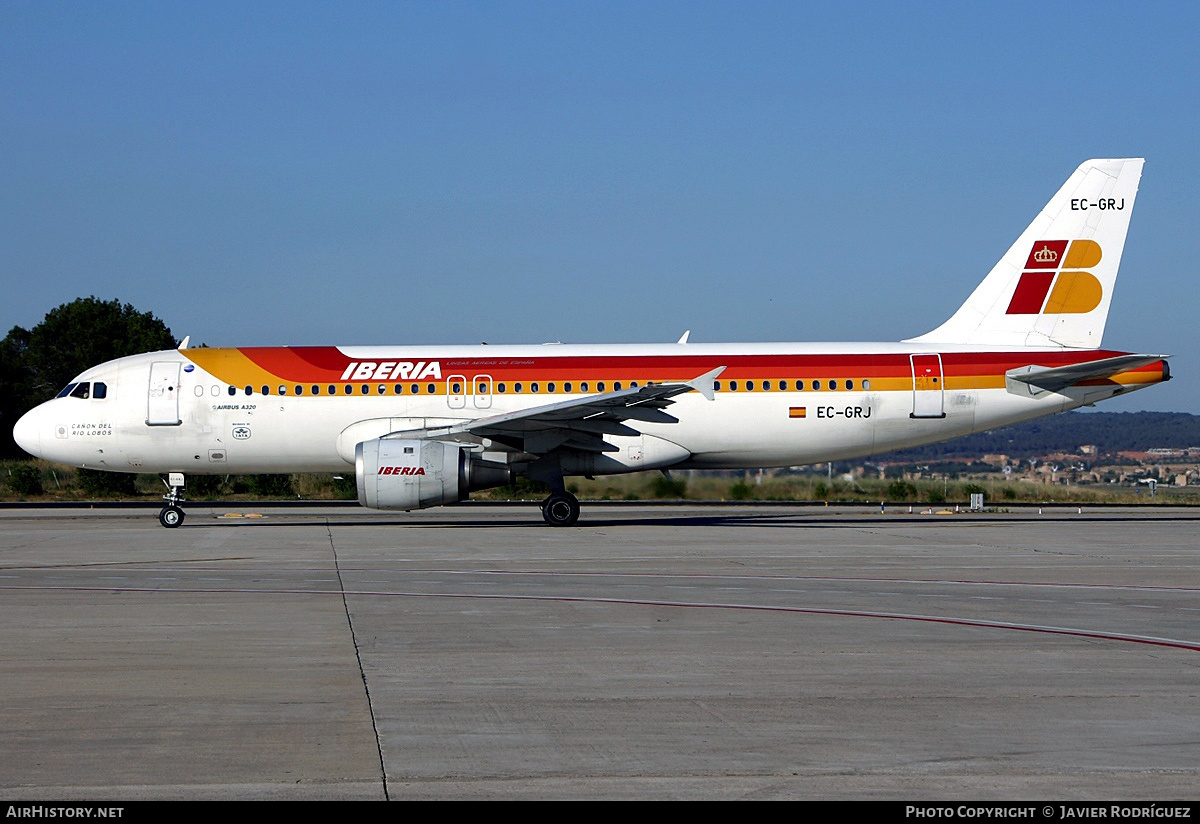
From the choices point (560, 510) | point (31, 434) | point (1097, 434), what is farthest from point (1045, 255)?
point (1097, 434)

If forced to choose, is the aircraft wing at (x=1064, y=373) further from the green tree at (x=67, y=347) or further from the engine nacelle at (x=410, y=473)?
the green tree at (x=67, y=347)

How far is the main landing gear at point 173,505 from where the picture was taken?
25031mm

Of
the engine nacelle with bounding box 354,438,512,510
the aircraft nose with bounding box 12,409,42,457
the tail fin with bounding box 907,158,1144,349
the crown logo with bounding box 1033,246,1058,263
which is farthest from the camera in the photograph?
the crown logo with bounding box 1033,246,1058,263

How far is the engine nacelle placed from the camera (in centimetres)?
2323

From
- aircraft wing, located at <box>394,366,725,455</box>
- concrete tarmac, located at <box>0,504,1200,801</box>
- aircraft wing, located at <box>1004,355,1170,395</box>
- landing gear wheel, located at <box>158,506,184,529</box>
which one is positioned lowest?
concrete tarmac, located at <box>0,504,1200,801</box>

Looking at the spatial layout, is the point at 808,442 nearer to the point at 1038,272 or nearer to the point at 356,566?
the point at 1038,272

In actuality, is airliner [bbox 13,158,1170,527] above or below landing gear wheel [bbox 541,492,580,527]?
above

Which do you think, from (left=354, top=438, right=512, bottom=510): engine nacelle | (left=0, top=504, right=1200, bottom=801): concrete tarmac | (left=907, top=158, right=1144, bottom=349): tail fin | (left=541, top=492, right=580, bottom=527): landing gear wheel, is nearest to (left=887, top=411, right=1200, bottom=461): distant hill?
(left=907, top=158, right=1144, bottom=349): tail fin

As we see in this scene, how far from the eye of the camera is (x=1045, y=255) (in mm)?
26719

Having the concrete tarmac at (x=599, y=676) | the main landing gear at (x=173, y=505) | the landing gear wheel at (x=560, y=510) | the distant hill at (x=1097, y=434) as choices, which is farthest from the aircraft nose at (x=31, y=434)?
the distant hill at (x=1097, y=434)

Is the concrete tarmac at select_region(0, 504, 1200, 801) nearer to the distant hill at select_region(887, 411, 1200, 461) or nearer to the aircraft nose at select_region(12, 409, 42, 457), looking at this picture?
the aircraft nose at select_region(12, 409, 42, 457)

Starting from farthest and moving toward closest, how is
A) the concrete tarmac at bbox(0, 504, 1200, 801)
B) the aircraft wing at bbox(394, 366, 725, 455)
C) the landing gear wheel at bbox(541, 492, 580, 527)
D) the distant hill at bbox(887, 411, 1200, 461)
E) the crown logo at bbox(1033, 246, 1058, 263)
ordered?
1. the distant hill at bbox(887, 411, 1200, 461)
2. the crown logo at bbox(1033, 246, 1058, 263)
3. the landing gear wheel at bbox(541, 492, 580, 527)
4. the aircraft wing at bbox(394, 366, 725, 455)
5. the concrete tarmac at bbox(0, 504, 1200, 801)
